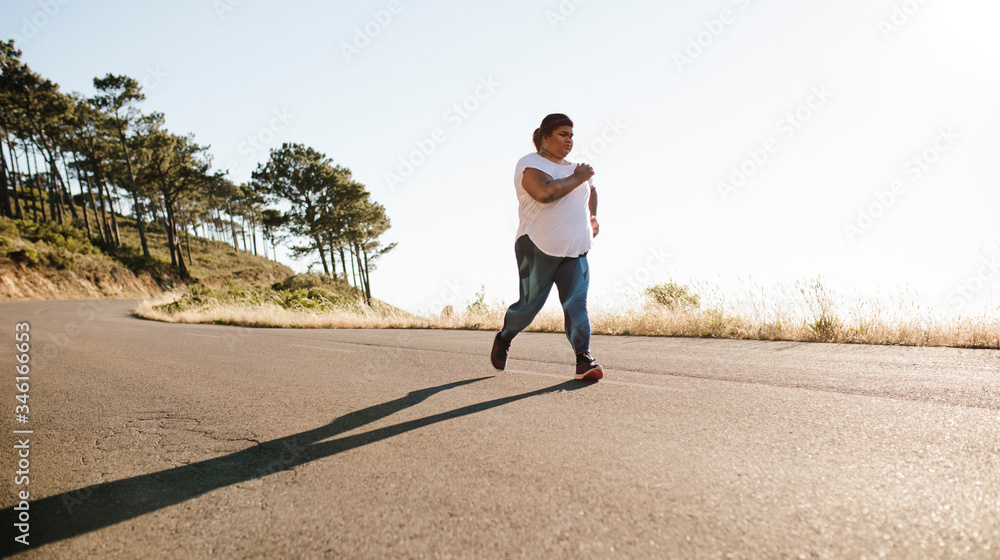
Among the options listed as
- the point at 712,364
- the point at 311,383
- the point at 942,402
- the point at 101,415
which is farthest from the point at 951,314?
the point at 101,415

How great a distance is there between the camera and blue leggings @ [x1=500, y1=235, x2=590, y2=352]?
4.18 metres

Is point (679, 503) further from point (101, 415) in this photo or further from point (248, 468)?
point (101, 415)

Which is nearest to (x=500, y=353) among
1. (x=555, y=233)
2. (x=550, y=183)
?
(x=555, y=233)

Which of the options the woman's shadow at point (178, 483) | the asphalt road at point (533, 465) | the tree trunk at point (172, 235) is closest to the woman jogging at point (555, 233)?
the asphalt road at point (533, 465)

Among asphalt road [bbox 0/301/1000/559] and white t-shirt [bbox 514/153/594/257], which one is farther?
white t-shirt [bbox 514/153/594/257]

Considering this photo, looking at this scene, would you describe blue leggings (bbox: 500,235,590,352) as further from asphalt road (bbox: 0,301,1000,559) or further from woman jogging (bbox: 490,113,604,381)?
asphalt road (bbox: 0,301,1000,559)

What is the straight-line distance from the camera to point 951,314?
18.9ft

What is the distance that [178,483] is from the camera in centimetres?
227

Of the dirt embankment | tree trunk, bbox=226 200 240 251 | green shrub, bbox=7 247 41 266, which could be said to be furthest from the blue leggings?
tree trunk, bbox=226 200 240 251

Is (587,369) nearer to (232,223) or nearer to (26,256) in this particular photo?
(26,256)

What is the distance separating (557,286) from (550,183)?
0.87 m

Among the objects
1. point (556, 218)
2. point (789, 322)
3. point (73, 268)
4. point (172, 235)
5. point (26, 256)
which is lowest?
point (789, 322)

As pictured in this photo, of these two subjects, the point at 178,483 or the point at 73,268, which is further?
the point at 73,268

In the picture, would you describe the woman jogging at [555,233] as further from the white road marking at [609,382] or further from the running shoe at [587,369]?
the white road marking at [609,382]
